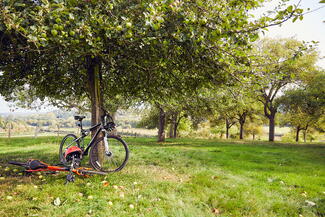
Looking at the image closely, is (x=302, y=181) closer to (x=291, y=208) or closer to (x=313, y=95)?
(x=291, y=208)

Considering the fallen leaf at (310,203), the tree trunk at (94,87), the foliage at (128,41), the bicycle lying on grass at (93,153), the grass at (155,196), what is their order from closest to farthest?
the grass at (155,196) → the foliage at (128,41) → the fallen leaf at (310,203) → the bicycle lying on grass at (93,153) → the tree trunk at (94,87)

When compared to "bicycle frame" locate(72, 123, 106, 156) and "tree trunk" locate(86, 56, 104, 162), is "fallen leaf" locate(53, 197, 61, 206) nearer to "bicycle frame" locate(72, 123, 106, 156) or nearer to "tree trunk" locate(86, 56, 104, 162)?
"bicycle frame" locate(72, 123, 106, 156)

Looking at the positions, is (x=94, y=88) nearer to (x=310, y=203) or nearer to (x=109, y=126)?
(x=109, y=126)

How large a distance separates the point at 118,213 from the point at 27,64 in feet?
20.5

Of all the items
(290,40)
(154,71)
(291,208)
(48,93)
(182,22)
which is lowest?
(291,208)

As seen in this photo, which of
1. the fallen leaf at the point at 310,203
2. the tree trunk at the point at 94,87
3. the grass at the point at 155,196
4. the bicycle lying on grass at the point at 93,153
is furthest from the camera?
the tree trunk at the point at 94,87

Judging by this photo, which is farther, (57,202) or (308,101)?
(308,101)

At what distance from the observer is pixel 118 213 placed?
431cm

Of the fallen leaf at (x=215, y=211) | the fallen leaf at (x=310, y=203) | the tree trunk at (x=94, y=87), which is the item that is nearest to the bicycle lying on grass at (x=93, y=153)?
the tree trunk at (x=94, y=87)

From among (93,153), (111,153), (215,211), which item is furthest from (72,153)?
(215,211)

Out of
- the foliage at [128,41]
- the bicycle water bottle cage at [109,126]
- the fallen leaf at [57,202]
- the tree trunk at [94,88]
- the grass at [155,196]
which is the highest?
the foliage at [128,41]

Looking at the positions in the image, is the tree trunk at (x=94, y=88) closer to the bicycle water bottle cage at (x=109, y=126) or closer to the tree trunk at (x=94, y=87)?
the tree trunk at (x=94, y=87)

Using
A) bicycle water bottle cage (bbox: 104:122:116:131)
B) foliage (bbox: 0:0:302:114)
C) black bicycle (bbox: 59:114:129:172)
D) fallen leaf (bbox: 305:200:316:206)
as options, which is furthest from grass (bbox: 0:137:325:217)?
foliage (bbox: 0:0:302:114)

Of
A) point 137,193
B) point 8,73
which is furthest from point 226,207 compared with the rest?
point 8,73
